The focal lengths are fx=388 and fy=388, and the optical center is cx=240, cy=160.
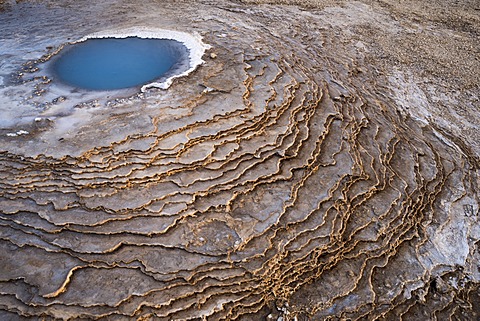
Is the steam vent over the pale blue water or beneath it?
beneath

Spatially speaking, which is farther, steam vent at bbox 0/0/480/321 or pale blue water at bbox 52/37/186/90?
pale blue water at bbox 52/37/186/90

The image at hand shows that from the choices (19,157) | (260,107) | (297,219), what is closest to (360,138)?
(260,107)

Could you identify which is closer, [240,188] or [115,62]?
[240,188]

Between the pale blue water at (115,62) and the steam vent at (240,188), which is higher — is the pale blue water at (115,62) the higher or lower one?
the higher one

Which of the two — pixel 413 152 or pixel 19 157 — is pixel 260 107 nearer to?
pixel 413 152
